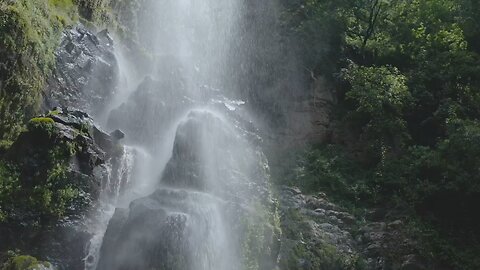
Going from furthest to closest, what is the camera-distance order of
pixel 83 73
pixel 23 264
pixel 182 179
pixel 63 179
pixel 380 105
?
pixel 380 105, pixel 83 73, pixel 182 179, pixel 63 179, pixel 23 264

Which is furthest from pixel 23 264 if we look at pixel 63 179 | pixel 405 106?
pixel 405 106

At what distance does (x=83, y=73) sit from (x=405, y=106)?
11.9 m

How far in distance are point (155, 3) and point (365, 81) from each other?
1015 centimetres

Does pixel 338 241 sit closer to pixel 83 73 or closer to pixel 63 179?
pixel 63 179

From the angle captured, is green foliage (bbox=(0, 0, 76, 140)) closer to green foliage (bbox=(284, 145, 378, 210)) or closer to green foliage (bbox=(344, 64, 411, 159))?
green foliage (bbox=(284, 145, 378, 210))

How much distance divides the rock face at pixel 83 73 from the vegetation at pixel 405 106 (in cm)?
740

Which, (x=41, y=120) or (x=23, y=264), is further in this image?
(x=41, y=120)

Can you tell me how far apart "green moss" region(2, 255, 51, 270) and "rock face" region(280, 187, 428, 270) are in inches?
236

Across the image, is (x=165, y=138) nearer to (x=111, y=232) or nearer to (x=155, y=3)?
(x=111, y=232)

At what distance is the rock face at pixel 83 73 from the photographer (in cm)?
1346

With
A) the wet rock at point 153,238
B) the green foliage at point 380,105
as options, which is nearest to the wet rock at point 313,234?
the wet rock at point 153,238

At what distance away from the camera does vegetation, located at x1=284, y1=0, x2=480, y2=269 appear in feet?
47.8

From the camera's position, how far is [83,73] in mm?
14320

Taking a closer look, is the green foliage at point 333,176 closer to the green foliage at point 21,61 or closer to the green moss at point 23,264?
the green foliage at point 21,61
